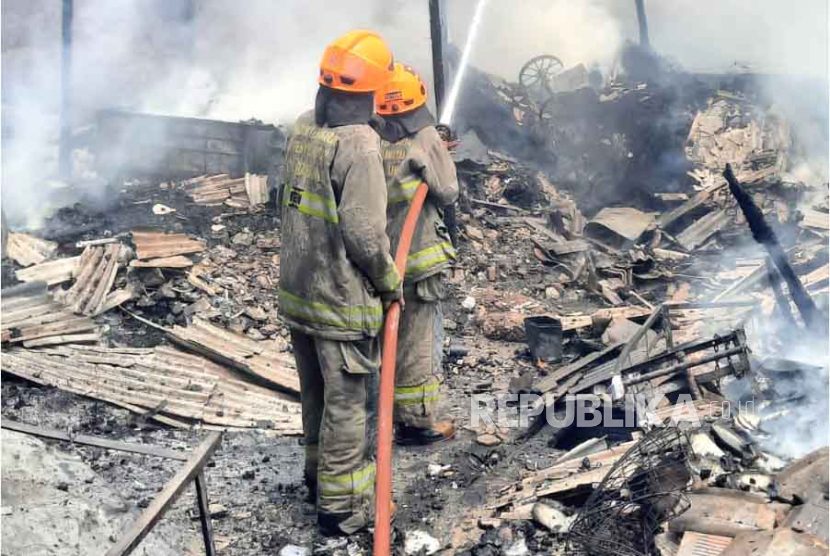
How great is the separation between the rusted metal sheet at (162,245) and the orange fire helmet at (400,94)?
3608 millimetres

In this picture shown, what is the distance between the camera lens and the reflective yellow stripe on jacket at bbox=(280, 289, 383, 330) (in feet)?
15.3

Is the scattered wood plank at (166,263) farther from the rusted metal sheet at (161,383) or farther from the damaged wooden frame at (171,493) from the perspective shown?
the damaged wooden frame at (171,493)

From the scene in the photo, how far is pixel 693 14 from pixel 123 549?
24.9 meters

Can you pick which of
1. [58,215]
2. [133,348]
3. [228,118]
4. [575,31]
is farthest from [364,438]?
[575,31]

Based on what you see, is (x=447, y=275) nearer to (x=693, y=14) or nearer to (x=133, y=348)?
(x=133, y=348)

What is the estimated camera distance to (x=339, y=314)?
15.3ft

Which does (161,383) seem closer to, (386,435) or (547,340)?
(386,435)

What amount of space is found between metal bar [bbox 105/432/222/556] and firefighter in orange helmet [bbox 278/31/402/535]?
3.98ft

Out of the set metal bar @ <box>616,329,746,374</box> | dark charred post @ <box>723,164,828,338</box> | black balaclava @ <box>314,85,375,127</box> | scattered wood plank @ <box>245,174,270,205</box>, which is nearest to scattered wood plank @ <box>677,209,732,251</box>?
dark charred post @ <box>723,164,828,338</box>

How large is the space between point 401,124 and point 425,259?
938 millimetres

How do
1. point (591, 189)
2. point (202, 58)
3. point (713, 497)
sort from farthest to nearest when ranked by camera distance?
point (202, 58) < point (591, 189) < point (713, 497)

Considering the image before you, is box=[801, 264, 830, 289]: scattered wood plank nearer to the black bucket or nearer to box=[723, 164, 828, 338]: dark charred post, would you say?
box=[723, 164, 828, 338]: dark charred post

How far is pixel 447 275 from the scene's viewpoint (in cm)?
989

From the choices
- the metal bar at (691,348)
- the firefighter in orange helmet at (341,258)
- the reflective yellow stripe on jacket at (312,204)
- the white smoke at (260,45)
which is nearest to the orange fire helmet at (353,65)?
the firefighter in orange helmet at (341,258)
